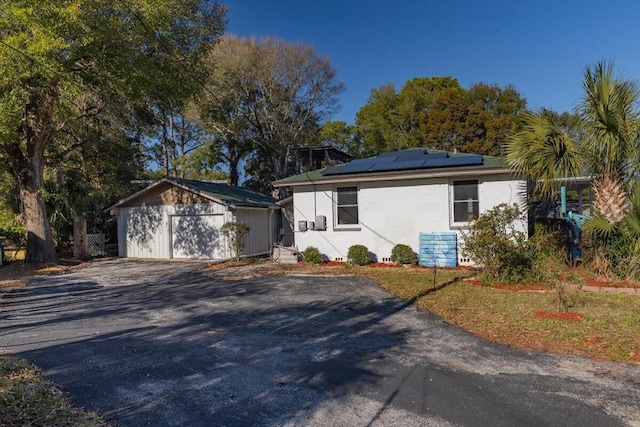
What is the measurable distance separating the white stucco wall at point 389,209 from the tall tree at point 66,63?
7.13 meters

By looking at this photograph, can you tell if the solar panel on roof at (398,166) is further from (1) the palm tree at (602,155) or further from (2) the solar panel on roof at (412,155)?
(1) the palm tree at (602,155)

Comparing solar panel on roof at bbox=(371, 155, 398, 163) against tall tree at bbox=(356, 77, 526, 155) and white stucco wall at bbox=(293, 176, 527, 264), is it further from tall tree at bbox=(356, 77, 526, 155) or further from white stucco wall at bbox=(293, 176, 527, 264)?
tall tree at bbox=(356, 77, 526, 155)

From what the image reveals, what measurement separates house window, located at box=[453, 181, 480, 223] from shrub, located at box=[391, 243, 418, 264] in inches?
67.1

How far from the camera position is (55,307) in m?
8.20

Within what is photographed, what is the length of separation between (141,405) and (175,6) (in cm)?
1501

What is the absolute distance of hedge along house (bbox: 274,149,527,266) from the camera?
12.2 m

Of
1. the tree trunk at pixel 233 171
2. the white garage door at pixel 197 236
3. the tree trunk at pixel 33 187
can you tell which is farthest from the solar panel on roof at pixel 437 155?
the tree trunk at pixel 233 171

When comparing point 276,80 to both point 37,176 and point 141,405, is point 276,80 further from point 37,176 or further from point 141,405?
point 141,405

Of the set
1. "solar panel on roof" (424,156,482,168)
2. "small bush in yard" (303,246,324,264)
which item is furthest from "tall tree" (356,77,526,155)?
"small bush in yard" (303,246,324,264)

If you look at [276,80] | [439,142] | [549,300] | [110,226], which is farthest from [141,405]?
[439,142]

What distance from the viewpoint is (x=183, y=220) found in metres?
17.8

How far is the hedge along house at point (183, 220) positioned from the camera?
1716cm

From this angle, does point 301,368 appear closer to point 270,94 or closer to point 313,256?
point 313,256

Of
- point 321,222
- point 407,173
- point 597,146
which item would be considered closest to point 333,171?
point 321,222
